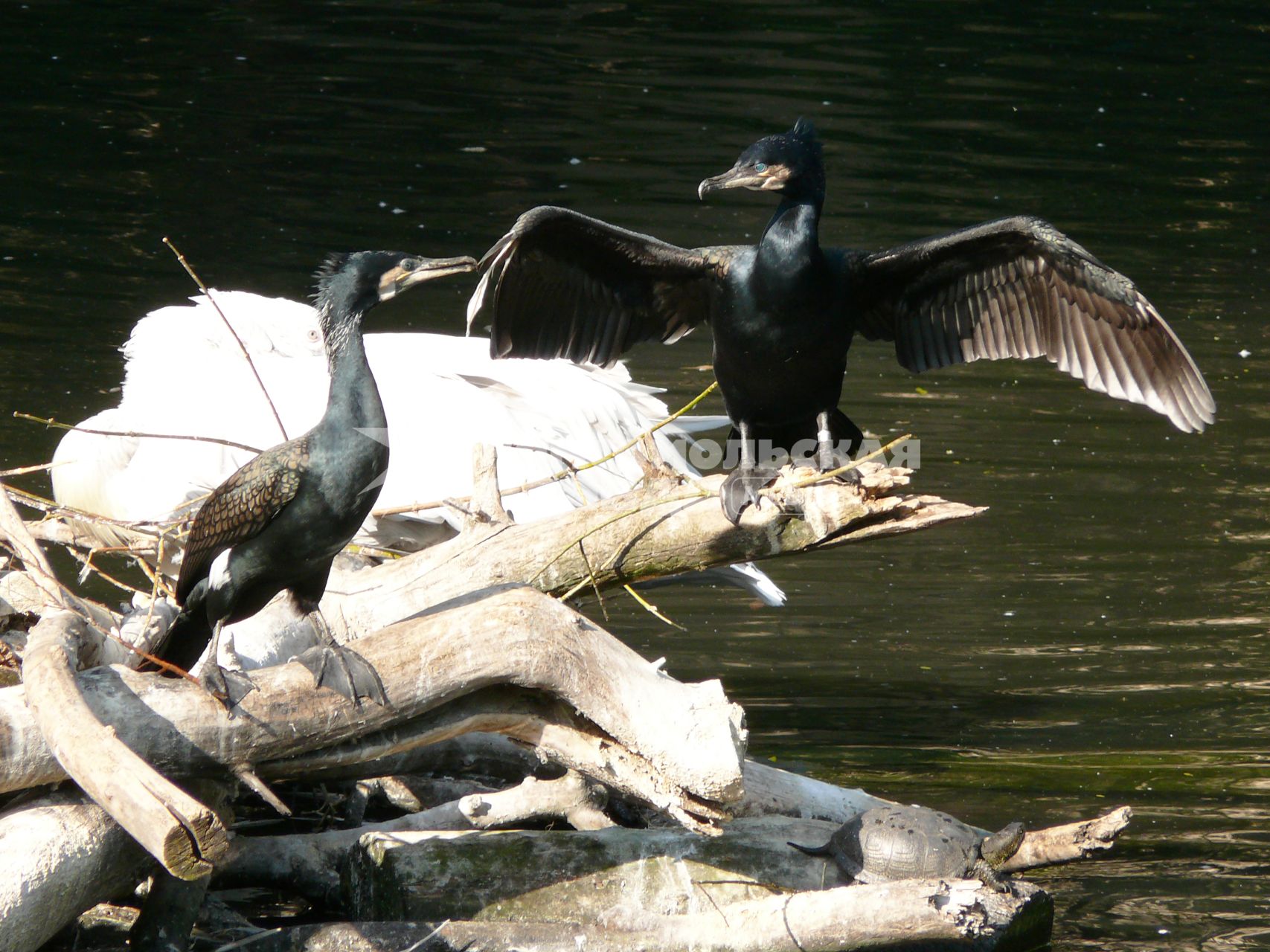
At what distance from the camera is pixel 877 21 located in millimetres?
17922

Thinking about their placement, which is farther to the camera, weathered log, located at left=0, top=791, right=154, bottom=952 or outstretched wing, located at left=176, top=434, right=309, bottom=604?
outstretched wing, located at left=176, top=434, right=309, bottom=604

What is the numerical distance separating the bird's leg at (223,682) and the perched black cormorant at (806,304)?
1444 mm

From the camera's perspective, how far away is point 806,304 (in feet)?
16.0

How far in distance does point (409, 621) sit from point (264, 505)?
495 millimetres

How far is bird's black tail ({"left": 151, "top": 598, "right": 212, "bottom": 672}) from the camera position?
4.16 m

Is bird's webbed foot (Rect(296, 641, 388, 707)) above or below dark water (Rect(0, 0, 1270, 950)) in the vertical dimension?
above

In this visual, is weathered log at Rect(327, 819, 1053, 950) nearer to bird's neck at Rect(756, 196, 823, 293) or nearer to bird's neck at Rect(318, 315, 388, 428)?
bird's neck at Rect(318, 315, 388, 428)

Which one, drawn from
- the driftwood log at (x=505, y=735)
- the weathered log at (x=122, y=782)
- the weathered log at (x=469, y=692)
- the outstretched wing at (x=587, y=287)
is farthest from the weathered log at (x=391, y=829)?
the outstretched wing at (x=587, y=287)

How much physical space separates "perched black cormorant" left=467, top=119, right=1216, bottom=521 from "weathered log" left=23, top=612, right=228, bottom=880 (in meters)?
1.87

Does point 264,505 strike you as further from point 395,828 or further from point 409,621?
point 395,828

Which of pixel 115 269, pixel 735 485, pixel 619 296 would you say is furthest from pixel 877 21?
pixel 735 485

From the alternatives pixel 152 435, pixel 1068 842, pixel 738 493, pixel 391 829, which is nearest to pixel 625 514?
pixel 738 493

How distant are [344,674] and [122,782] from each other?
31.3 inches

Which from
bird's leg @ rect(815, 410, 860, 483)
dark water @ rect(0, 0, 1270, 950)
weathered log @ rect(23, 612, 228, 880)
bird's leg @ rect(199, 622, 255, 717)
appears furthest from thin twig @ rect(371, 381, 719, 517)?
weathered log @ rect(23, 612, 228, 880)
